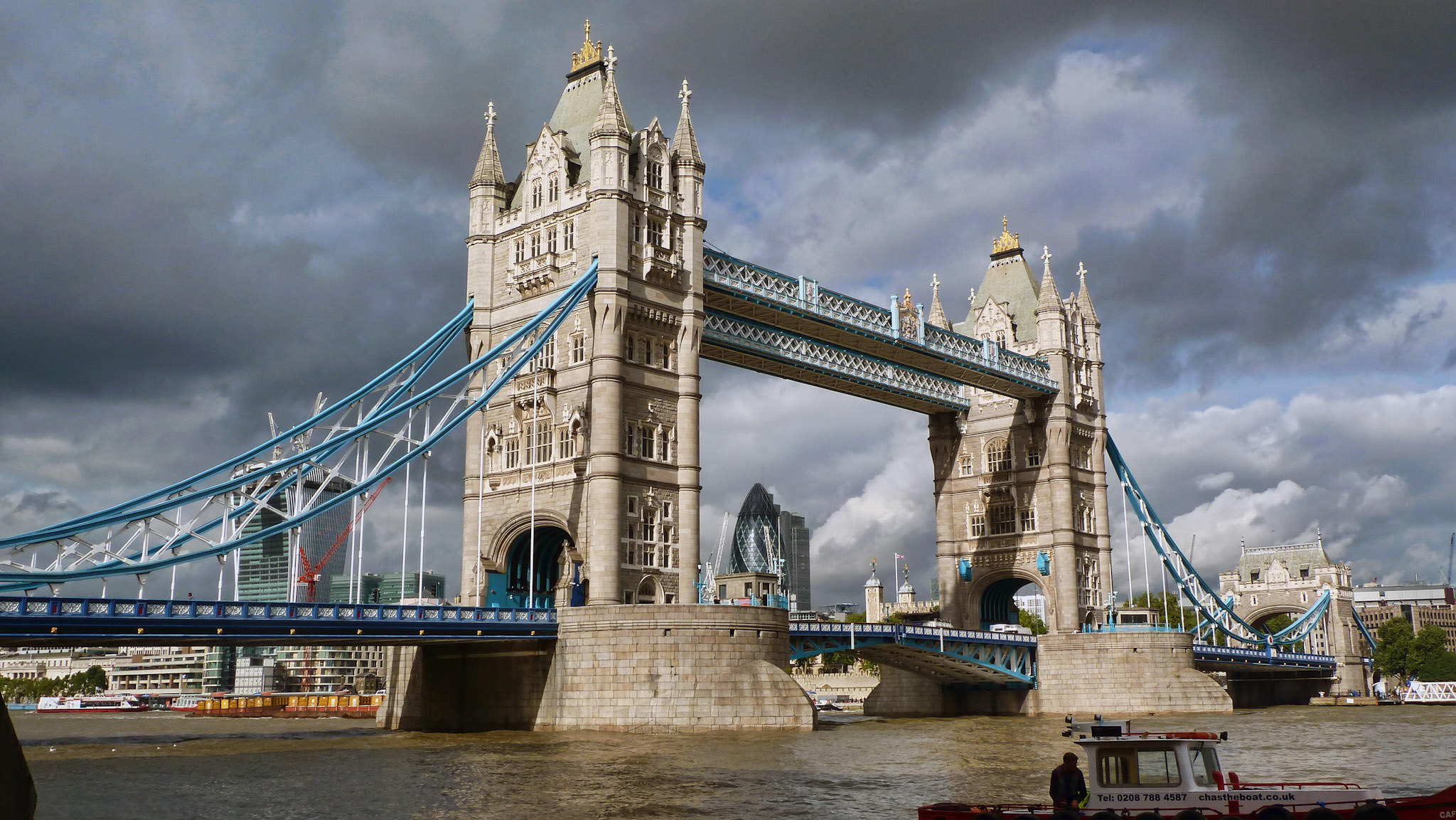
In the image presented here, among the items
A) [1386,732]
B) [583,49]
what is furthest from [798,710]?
[583,49]

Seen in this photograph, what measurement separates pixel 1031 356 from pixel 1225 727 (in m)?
32.7

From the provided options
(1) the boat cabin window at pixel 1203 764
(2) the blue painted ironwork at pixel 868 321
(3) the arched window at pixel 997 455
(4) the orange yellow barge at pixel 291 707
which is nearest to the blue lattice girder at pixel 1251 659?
(3) the arched window at pixel 997 455

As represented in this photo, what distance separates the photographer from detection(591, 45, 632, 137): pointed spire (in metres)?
61.1

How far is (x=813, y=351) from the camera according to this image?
7375cm

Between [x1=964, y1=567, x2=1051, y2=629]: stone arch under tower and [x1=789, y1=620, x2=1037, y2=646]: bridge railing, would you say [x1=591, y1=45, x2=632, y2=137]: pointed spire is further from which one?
[x1=964, y1=567, x2=1051, y2=629]: stone arch under tower

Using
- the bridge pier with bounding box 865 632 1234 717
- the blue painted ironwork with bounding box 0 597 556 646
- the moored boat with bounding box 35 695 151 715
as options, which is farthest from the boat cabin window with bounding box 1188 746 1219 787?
the moored boat with bounding box 35 695 151 715

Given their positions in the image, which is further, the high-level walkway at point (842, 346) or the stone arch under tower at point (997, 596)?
the stone arch under tower at point (997, 596)

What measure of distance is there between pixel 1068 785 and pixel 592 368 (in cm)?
4077

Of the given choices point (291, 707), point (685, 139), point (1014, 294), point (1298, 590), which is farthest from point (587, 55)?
point (1298, 590)

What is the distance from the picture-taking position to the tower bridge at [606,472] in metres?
53.4

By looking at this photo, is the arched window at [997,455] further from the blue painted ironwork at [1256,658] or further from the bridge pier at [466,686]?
the bridge pier at [466,686]

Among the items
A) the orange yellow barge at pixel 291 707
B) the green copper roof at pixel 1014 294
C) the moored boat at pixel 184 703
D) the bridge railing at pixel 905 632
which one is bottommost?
the moored boat at pixel 184 703

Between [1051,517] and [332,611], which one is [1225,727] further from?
[332,611]

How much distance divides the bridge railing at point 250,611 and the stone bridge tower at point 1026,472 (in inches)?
1689
